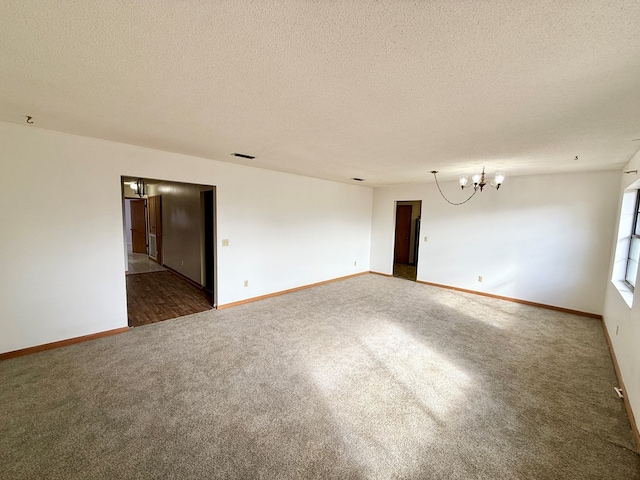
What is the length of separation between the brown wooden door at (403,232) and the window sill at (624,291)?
16.5ft

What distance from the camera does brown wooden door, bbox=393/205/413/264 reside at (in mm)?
8195

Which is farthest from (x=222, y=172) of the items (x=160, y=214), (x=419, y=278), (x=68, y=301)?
(x=419, y=278)

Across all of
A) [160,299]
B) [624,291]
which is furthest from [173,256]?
[624,291]

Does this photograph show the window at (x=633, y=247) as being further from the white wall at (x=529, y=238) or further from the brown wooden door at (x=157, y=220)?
the brown wooden door at (x=157, y=220)

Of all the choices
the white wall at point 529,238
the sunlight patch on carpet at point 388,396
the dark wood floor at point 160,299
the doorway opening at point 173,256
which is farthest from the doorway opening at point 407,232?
the dark wood floor at point 160,299

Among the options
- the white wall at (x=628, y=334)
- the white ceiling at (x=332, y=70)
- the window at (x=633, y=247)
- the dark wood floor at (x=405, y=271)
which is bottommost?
the dark wood floor at (x=405, y=271)

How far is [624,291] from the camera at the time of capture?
9.69 feet

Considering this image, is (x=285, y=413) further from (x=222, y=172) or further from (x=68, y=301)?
(x=222, y=172)

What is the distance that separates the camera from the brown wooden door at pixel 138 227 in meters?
8.31

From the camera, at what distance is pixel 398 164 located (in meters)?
3.81

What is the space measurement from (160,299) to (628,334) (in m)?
5.99

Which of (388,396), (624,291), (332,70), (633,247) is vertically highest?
(332,70)

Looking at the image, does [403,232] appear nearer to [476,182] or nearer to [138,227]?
[476,182]

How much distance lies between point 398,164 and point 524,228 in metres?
2.81
